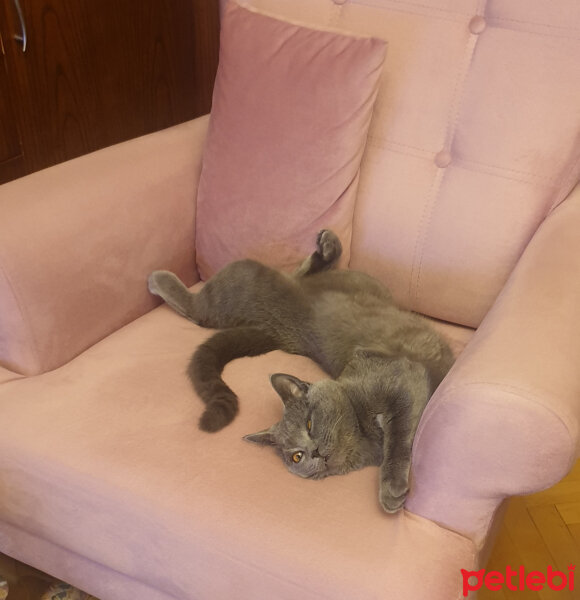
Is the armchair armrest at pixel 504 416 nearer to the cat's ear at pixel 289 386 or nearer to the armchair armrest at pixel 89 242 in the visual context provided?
the cat's ear at pixel 289 386

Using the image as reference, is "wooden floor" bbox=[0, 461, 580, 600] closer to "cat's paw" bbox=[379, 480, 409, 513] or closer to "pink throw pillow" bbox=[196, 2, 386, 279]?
"cat's paw" bbox=[379, 480, 409, 513]

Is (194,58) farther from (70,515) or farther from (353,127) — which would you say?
(70,515)

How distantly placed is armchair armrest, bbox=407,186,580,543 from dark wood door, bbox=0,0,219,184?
4.62ft

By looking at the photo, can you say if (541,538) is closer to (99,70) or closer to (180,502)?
(180,502)

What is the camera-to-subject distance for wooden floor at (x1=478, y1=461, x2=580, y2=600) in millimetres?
1343

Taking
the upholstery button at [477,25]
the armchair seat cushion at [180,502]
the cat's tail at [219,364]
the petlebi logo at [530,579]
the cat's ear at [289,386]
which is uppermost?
the upholstery button at [477,25]

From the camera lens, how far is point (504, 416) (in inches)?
31.4

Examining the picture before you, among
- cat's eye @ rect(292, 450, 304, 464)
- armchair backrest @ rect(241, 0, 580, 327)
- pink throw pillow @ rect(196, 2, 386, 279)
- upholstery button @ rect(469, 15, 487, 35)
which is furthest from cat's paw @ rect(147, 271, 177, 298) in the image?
upholstery button @ rect(469, 15, 487, 35)

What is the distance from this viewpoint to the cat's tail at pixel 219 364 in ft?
3.52

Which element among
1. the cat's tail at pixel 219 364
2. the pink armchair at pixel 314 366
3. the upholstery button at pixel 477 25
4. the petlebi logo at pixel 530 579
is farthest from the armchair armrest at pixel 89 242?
the petlebi logo at pixel 530 579

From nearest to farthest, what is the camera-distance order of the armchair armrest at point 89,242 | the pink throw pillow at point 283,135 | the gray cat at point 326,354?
the gray cat at point 326,354, the armchair armrest at point 89,242, the pink throw pillow at point 283,135

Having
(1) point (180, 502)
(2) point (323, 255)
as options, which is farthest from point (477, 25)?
(1) point (180, 502)

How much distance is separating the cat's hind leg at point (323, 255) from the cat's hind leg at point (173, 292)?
23 centimetres

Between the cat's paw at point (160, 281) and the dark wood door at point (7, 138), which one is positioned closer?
the cat's paw at point (160, 281)
